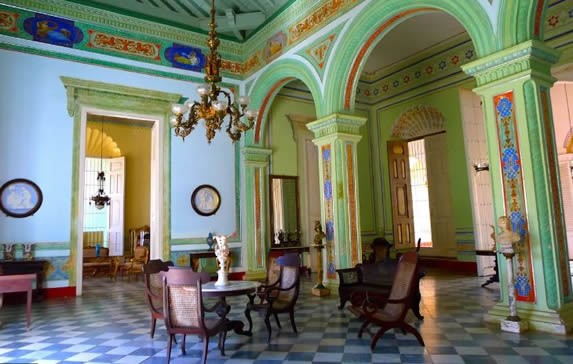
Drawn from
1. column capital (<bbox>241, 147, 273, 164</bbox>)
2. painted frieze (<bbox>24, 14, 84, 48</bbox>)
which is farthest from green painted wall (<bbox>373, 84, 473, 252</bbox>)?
painted frieze (<bbox>24, 14, 84, 48</bbox>)

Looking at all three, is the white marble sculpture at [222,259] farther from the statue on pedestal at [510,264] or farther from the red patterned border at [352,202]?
the statue on pedestal at [510,264]

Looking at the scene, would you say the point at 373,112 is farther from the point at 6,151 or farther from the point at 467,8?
the point at 6,151

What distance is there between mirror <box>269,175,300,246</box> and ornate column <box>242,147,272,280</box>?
1.37 ft

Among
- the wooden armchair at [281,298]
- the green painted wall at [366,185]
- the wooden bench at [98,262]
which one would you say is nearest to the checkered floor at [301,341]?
the wooden armchair at [281,298]

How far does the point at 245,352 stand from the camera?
177 inches

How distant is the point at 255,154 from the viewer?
1108cm

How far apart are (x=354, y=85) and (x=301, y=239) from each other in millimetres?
5230

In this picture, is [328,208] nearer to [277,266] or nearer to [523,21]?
[277,266]

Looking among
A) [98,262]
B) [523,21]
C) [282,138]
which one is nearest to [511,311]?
[523,21]

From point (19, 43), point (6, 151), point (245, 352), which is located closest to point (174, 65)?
point (19, 43)

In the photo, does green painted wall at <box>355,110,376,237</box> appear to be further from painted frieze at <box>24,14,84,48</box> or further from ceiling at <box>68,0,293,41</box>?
painted frieze at <box>24,14,84,48</box>

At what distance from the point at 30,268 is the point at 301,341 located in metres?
5.93

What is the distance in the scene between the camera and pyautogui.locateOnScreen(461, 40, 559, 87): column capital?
4992 mm

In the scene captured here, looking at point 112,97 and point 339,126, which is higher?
point 112,97
